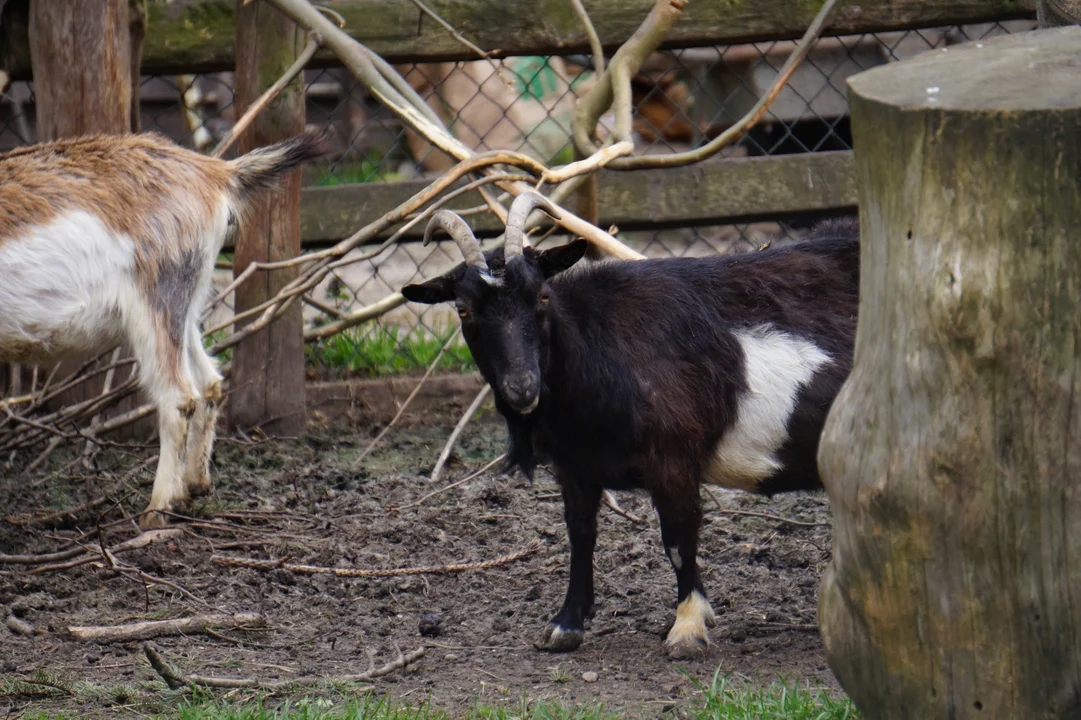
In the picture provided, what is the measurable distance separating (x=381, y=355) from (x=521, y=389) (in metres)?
2.90

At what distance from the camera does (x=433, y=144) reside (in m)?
4.57

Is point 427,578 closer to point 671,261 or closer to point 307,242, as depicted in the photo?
point 671,261

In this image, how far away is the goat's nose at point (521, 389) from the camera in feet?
11.4

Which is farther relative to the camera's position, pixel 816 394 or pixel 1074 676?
pixel 816 394

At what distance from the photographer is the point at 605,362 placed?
369 centimetres

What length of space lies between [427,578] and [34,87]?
2.54 metres

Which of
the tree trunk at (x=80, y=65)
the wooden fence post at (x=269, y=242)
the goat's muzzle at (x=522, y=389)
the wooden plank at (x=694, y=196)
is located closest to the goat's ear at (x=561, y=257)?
the goat's muzzle at (x=522, y=389)

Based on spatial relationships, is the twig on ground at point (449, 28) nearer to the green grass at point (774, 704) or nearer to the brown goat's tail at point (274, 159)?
the brown goat's tail at point (274, 159)

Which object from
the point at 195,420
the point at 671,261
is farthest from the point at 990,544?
the point at 195,420

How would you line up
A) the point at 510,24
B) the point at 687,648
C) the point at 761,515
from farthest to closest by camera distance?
the point at 510,24 → the point at 761,515 → the point at 687,648

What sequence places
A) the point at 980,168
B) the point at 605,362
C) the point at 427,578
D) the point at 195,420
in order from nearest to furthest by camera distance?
the point at 980,168
the point at 605,362
the point at 427,578
the point at 195,420

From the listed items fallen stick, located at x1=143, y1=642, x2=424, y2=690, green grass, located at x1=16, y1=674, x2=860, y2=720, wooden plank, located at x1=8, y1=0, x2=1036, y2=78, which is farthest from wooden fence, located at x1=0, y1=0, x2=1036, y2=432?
green grass, located at x1=16, y1=674, x2=860, y2=720

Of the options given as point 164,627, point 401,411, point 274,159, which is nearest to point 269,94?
point 274,159

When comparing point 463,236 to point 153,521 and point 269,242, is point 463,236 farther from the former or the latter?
point 269,242
